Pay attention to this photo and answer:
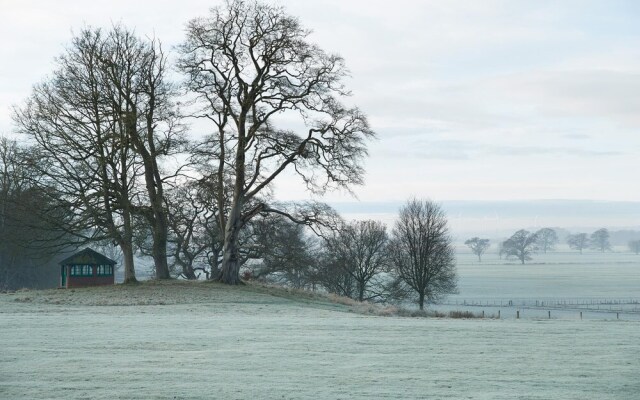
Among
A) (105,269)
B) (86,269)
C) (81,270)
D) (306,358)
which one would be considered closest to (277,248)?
(105,269)

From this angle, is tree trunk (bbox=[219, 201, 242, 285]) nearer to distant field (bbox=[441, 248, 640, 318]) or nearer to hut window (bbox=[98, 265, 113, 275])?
hut window (bbox=[98, 265, 113, 275])

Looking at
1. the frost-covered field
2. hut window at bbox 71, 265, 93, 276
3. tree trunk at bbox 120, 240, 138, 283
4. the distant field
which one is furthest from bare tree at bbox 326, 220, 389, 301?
the frost-covered field

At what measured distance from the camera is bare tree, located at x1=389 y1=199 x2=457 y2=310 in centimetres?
7138

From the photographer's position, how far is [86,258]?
51625mm

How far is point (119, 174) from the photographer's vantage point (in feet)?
144

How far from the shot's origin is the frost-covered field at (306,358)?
560 inches

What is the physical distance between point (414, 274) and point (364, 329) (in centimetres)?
4860

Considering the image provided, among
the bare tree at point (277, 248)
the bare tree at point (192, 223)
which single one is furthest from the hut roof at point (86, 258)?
the bare tree at point (277, 248)

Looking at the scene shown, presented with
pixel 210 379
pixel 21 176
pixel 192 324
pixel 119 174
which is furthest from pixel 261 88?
pixel 210 379

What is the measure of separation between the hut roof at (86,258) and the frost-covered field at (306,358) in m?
21.4

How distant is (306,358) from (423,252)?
182ft

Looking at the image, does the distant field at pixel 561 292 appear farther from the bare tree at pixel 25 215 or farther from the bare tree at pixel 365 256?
the bare tree at pixel 25 215

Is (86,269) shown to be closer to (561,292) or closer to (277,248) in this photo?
(277,248)

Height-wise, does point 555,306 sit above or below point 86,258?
below
